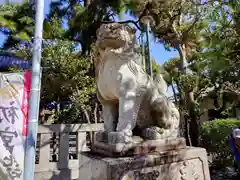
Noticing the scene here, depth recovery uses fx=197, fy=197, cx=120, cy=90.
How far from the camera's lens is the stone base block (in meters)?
1.71

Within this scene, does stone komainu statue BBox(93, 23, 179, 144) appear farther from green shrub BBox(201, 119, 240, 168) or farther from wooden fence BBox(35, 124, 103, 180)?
green shrub BBox(201, 119, 240, 168)

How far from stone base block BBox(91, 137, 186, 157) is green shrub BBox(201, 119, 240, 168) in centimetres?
292

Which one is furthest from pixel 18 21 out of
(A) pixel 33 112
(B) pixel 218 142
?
(B) pixel 218 142

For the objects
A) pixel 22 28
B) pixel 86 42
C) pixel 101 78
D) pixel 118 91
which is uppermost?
pixel 22 28

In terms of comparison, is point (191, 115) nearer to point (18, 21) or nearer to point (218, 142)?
point (218, 142)

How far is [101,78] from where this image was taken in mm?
A: 2062

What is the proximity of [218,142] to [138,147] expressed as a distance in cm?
367

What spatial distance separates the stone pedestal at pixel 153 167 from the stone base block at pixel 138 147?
5 cm

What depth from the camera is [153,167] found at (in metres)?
1.76

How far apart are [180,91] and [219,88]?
1901 millimetres

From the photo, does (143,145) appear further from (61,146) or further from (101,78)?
(61,146)

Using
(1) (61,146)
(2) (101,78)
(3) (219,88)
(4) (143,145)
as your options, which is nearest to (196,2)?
(2) (101,78)

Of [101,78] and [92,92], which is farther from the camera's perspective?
[92,92]

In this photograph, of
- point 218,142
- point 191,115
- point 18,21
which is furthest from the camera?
point 18,21
